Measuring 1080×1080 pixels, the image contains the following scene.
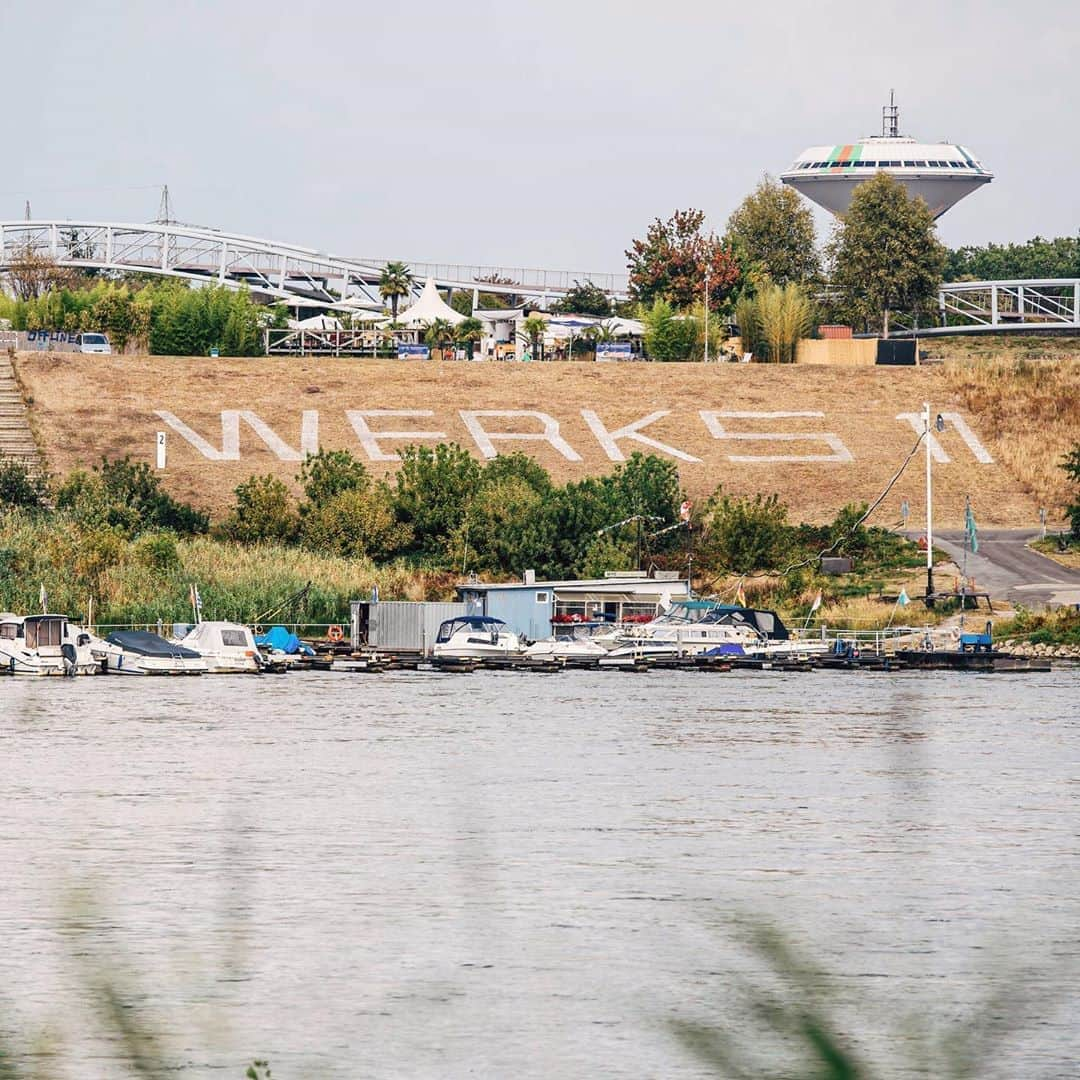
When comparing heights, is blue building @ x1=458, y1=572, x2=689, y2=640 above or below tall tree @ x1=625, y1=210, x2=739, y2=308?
below

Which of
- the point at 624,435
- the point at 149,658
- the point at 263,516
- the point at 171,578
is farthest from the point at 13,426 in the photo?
the point at 149,658

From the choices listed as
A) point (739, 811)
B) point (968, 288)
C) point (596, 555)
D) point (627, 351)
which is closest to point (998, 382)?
point (627, 351)

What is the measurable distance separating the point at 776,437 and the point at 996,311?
46.3 meters

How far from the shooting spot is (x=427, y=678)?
68.0m

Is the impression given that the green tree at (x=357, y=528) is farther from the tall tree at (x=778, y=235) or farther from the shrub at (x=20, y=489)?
the tall tree at (x=778, y=235)

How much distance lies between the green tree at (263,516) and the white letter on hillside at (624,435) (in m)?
21.6

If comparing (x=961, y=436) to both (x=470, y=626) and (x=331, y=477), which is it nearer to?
(x=331, y=477)

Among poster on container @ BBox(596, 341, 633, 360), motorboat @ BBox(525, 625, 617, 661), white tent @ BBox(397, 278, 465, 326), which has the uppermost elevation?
white tent @ BBox(397, 278, 465, 326)

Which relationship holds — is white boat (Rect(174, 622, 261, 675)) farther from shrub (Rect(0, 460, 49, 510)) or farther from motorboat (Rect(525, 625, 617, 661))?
shrub (Rect(0, 460, 49, 510))

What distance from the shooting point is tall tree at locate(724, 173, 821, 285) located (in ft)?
510

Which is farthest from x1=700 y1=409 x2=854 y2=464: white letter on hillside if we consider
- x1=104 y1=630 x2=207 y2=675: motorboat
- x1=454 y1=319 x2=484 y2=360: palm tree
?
x1=104 y1=630 x2=207 y2=675: motorboat

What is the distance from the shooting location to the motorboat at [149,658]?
67.9 m

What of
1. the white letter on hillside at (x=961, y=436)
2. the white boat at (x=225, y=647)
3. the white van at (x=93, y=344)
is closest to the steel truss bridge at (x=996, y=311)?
the white letter on hillside at (x=961, y=436)

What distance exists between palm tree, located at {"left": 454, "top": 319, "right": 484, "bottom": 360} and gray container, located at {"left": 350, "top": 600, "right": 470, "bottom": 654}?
177 feet
